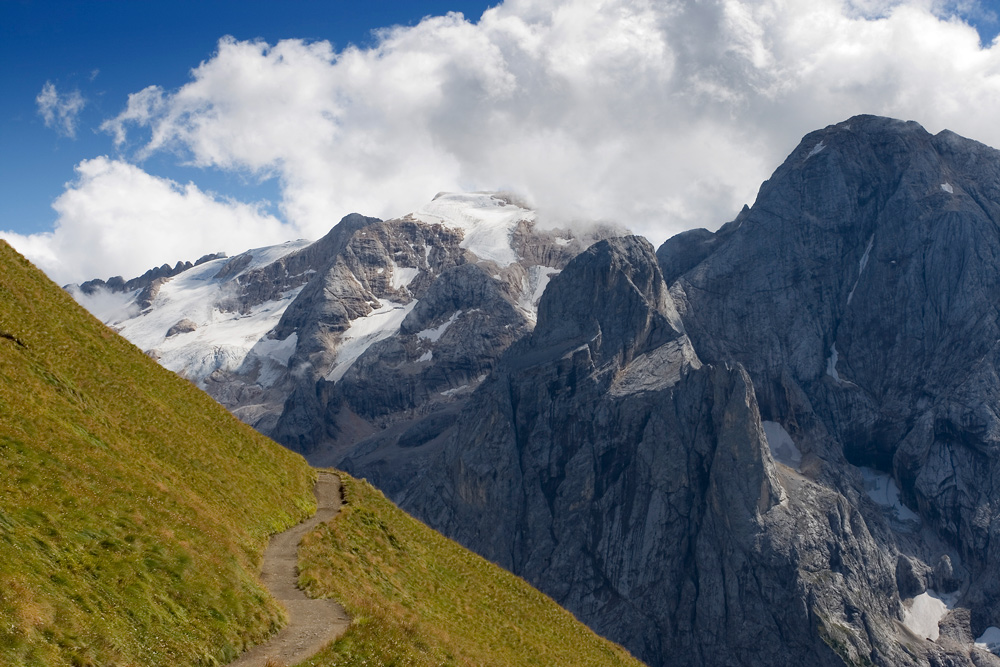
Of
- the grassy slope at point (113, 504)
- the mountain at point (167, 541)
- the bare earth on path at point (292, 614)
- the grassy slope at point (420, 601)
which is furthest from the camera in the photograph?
the grassy slope at point (420, 601)

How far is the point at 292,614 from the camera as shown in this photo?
30.2 meters

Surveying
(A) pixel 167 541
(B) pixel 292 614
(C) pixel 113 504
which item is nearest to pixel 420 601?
(B) pixel 292 614

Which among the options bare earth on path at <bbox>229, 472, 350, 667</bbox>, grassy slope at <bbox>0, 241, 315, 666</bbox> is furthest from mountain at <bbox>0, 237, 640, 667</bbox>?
bare earth on path at <bbox>229, 472, 350, 667</bbox>

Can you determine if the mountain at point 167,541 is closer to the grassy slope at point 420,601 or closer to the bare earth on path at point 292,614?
the grassy slope at point 420,601

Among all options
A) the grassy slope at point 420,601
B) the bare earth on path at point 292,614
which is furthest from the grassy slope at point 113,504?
the grassy slope at point 420,601

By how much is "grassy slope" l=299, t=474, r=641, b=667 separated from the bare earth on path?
1.63 ft

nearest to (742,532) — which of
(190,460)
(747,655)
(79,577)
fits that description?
(747,655)

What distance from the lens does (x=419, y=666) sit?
96.5ft

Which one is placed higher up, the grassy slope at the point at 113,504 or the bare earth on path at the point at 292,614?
the grassy slope at the point at 113,504

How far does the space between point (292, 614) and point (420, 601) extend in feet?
34.9

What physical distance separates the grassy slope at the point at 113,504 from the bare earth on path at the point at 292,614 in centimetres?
58

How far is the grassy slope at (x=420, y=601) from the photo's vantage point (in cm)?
3031

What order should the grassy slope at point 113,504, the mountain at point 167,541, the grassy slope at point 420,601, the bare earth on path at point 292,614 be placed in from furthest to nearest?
1. the grassy slope at point 420,601
2. the bare earth on path at point 292,614
3. the mountain at point 167,541
4. the grassy slope at point 113,504

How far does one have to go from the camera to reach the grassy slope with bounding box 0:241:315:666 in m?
21.6
